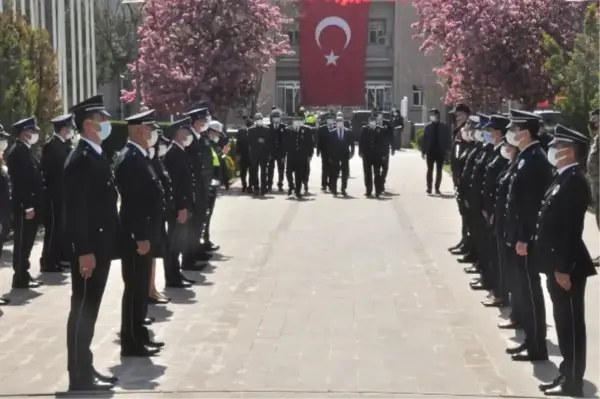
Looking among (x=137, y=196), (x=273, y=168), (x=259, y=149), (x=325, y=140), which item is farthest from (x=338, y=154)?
(x=137, y=196)

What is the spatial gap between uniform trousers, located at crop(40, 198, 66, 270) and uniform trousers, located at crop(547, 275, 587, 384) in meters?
7.20

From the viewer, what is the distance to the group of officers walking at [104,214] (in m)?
7.04

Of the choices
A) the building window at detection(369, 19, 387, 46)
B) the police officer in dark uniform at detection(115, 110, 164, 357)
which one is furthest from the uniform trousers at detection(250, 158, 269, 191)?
the building window at detection(369, 19, 387, 46)

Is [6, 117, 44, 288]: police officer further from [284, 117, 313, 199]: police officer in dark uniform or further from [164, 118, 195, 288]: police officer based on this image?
[284, 117, 313, 199]: police officer in dark uniform

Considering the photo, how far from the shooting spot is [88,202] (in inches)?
277

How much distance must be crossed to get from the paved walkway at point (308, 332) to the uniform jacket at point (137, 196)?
1.06 metres

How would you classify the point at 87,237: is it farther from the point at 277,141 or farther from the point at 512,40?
the point at 512,40

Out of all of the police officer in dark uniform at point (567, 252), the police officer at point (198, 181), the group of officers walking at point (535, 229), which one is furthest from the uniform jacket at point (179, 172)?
the police officer in dark uniform at point (567, 252)

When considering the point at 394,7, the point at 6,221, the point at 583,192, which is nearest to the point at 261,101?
the point at 394,7

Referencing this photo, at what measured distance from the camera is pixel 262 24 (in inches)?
1051

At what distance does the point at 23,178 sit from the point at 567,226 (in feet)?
22.1

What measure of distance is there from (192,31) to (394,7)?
33.3 m

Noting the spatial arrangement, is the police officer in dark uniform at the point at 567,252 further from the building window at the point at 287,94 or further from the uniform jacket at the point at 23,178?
the building window at the point at 287,94

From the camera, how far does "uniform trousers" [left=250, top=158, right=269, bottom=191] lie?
2281cm
